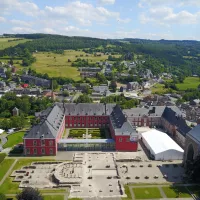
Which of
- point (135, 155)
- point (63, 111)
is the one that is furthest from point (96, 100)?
point (135, 155)

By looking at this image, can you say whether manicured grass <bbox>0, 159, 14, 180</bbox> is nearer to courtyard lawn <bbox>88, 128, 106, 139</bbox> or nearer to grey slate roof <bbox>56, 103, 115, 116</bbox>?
courtyard lawn <bbox>88, 128, 106, 139</bbox>

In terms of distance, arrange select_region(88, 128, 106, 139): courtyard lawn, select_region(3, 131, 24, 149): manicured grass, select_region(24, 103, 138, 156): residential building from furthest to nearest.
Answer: select_region(88, 128, 106, 139): courtyard lawn, select_region(3, 131, 24, 149): manicured grass, select_region(24, 103, 138, 156): residential building

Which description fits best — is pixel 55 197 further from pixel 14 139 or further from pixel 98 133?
pixel 98 133

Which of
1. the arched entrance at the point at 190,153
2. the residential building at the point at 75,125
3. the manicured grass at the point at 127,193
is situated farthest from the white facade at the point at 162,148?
the manicured grass at the point at 127,193

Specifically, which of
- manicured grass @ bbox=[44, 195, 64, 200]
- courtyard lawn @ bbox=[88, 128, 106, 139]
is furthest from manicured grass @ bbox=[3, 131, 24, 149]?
manicured grass @ bbox=[44, 195, 64, 200]

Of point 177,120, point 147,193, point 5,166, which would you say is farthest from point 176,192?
point 5,166

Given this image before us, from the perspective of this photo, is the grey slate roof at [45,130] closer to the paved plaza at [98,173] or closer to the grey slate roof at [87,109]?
the paved plaza at [98,173]
